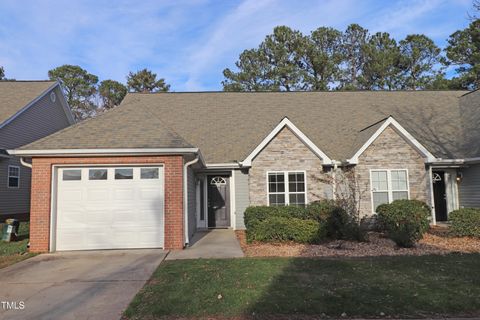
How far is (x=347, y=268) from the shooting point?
7824 mm

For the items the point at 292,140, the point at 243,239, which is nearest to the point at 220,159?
the point at 292,140

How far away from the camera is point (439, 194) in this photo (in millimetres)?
16391

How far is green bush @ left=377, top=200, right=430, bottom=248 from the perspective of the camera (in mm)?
10141

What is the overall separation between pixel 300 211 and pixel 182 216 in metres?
4.21

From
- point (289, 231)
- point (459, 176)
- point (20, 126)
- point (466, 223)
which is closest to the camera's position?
point (289, 231)

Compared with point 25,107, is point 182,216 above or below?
below

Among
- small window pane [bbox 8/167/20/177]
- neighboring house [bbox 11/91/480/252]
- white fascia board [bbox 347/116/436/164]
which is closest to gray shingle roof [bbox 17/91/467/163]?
neighboring house [bbox 11/91/480/252]

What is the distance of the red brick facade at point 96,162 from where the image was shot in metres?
10.4

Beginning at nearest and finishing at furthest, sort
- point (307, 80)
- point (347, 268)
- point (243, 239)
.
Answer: point (347, 268) → point (243, 239) → point (307, 80)

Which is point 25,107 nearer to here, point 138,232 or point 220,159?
point 220,159

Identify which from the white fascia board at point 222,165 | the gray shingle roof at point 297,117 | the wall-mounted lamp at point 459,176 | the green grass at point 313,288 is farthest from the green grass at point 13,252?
the wall-mounted lamp at point 459,176

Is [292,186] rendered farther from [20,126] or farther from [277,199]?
[20,126]

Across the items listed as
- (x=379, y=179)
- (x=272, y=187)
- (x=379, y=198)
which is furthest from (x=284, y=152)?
(x=379, y=198)

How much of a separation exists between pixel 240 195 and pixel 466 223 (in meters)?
8.06
